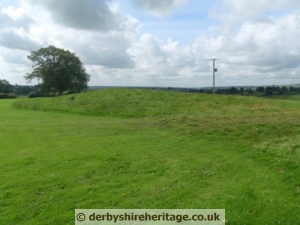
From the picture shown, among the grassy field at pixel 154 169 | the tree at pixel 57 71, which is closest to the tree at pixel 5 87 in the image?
the tree at pixel 57 71

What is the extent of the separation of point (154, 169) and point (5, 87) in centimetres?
11154

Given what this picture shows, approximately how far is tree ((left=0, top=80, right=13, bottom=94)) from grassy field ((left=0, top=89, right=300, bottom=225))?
95.0 metres

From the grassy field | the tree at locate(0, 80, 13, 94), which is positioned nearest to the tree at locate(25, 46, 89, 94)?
the tree at locate(0, 80, 13, 94)

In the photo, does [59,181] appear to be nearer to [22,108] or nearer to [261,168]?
[261,168]

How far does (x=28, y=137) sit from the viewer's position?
1911 centimetres

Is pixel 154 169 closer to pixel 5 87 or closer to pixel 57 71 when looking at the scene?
pixel 57 71

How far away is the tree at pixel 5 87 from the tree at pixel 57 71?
30273 millimetres

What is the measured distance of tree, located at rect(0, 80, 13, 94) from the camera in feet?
360

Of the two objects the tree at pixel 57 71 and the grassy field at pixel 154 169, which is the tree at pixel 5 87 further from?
the grassy field at pixel 154 169

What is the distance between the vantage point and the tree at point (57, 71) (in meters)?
82.0

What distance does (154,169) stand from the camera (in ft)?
37.7

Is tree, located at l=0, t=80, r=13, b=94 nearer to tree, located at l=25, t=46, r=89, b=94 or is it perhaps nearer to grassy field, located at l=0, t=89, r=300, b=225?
tree, located at l=25, t=46, r=89, b=94

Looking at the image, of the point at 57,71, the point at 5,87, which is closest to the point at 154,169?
the point at 57,71

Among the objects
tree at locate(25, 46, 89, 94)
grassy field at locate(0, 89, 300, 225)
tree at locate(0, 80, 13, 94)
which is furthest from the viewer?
tree at locate(0, 80, 13, 94)
